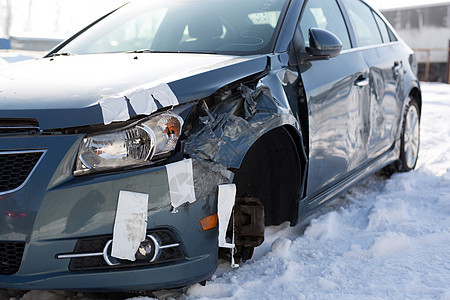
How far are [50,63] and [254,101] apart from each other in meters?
1.19

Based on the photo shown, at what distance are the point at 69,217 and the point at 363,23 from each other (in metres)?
3.06

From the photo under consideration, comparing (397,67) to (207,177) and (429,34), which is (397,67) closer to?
(207,177)

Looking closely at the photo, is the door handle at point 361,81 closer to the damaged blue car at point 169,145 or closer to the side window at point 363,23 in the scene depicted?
the damaged blue car at point 169,145

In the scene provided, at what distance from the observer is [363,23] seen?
406 centimetres

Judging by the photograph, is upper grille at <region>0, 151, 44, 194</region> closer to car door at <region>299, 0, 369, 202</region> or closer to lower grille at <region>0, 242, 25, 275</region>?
lower grille at <region>0, 242, 25, 275</region>

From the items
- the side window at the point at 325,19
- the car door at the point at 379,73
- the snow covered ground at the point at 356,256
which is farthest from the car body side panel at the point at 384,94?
the snow covered ground at the point at 356,256

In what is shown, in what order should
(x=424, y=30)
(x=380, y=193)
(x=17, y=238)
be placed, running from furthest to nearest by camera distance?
(x=424, y=30)
(x=380, y=193)
(x=17, y=238)

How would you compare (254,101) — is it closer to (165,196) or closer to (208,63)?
(208,63)

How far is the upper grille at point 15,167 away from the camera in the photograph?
1816 millimetres

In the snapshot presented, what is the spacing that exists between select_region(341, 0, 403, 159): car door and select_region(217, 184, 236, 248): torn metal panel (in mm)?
1826

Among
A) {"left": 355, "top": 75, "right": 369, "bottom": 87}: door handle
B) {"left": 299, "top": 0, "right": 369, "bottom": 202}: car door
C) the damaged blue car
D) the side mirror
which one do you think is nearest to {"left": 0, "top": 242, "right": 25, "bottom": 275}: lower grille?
the damaged blue car

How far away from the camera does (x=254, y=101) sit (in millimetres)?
2295

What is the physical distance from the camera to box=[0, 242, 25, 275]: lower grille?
184 centimetres

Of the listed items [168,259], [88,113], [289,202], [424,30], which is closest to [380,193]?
[289,202]
